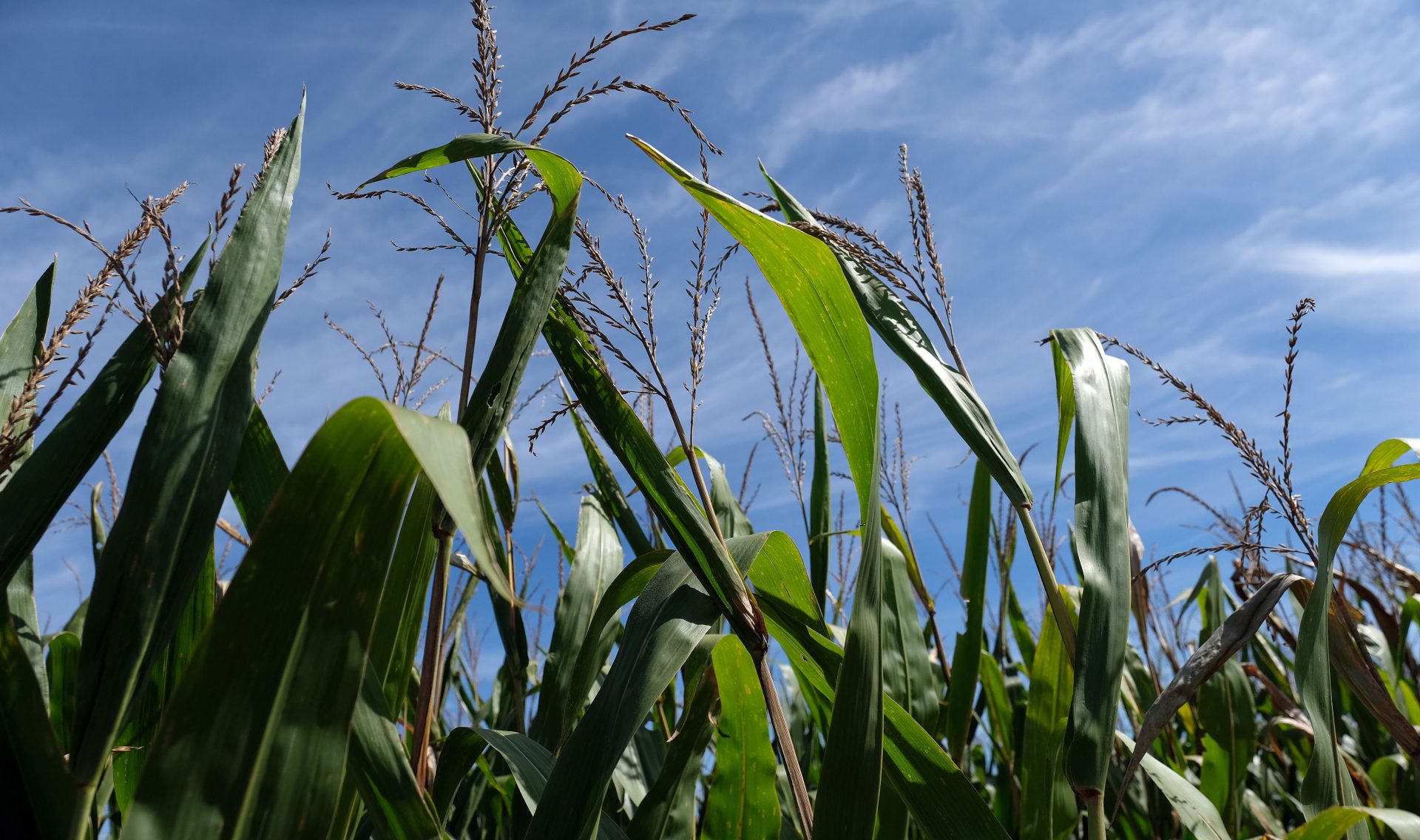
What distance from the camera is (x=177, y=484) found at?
642 millimetres

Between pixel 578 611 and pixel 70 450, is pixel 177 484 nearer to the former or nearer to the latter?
pixel 70 450

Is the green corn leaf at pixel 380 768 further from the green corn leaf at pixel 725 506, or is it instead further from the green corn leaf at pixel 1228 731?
the green corn leaf at pixel 1228 731

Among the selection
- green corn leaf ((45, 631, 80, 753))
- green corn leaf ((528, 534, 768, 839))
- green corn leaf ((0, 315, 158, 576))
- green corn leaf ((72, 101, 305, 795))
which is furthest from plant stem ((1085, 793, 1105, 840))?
green corn leaf ((45, 631, 80, 753))

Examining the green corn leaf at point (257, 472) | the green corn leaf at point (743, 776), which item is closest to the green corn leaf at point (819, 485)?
the green corn leaf at point (743, 776)

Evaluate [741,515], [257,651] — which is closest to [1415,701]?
[741,515]

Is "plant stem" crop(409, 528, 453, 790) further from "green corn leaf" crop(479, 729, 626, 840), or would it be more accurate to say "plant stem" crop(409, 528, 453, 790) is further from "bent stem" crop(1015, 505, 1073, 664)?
"bent stem" crop(1015, 505, 1073, 664)

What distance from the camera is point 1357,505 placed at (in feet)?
3.68

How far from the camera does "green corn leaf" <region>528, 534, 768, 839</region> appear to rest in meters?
0.79

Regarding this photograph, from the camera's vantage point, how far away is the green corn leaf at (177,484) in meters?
0.61

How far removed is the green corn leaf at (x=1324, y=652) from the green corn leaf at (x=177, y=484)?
123 centimetres

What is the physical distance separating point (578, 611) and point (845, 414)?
0.71m

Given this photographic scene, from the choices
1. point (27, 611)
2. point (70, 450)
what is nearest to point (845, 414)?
Result: point (70, 450)

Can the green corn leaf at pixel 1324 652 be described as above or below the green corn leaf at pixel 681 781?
above

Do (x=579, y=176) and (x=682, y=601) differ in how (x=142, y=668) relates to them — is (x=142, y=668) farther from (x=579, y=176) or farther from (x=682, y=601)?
(x=579, y=176)
